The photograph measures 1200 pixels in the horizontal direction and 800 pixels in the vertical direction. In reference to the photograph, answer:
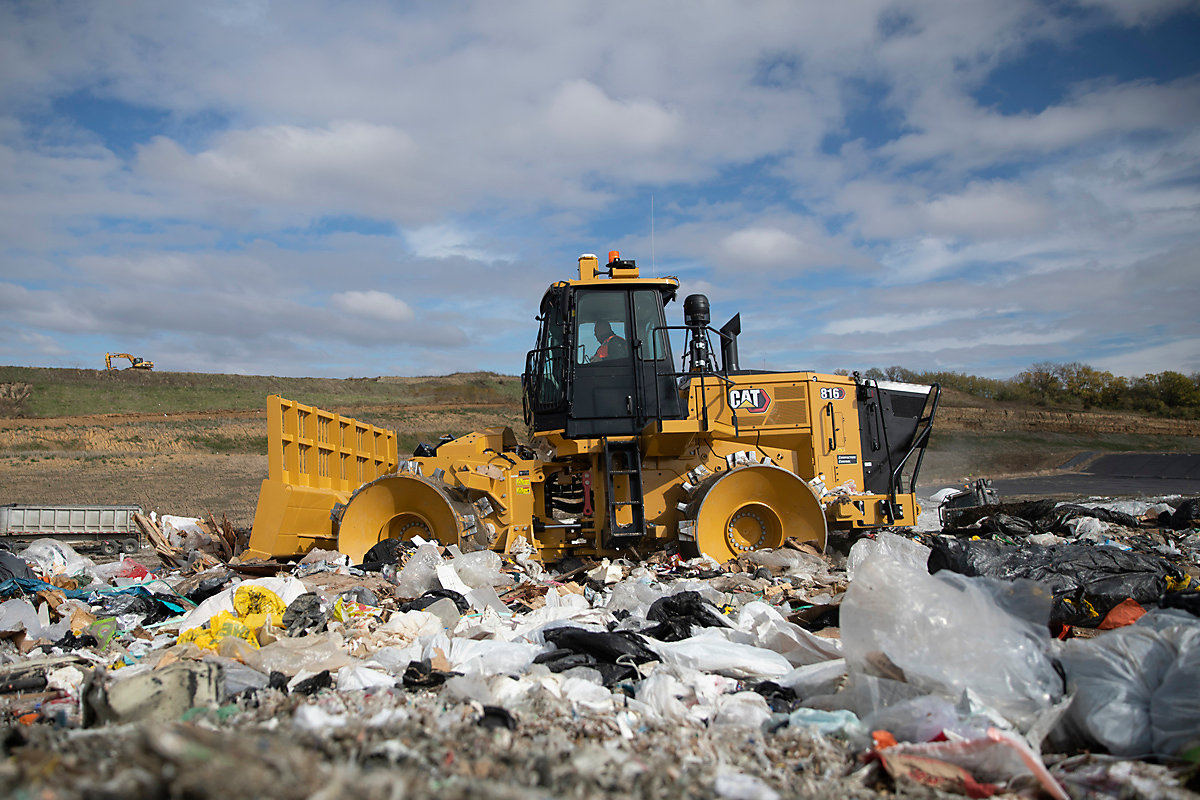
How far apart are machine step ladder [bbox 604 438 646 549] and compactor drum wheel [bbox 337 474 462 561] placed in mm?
1304

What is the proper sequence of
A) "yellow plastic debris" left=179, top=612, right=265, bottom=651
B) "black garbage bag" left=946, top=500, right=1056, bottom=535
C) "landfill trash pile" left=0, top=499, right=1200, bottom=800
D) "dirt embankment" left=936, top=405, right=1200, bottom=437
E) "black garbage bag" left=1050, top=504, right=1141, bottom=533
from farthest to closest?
"dirt embankment" left=936, top=405, right=1200, bottom=437 < "black garbage bag" left=946, top=500, right=1056, bottom=535 < "black garbage bag" left=1050, top=504, right=1141, bottom=533 < "yellow plastic debris" left=179, top=612, right=265, bottom=651 < "landfill trash pile" left=0, top=499, right=1200, bottom=800

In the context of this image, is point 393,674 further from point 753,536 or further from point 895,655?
point 753,536

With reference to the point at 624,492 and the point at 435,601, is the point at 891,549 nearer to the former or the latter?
the point at 624,492

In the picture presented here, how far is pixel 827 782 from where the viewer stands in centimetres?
236

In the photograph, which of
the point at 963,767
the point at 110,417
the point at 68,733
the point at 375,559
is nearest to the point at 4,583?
the point at 375,559

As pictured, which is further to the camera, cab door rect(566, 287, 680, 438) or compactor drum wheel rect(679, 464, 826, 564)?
cab door rect(566, 287, 680, 438)

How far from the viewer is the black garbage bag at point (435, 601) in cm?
494

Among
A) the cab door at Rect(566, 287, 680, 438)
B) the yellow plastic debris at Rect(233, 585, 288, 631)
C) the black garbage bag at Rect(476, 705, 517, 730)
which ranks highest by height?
the cab door at Rect(566, 287, 680, 438)

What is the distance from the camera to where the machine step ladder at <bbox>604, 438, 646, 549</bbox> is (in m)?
6.62

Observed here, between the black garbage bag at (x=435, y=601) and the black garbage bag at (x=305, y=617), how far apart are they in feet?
2.03

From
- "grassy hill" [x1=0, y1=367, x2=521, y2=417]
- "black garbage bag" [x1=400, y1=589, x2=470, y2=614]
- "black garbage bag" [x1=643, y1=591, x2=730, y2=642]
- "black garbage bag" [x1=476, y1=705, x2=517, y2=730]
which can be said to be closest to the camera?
"black garbage bag" [x1=476, y1=705, x2=517, y2=730]

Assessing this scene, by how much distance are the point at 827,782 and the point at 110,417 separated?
37967mm

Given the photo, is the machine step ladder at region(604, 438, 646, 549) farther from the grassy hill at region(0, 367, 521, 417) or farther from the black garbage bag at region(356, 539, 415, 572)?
the grassy hill at region(0, 367, 521, 417)

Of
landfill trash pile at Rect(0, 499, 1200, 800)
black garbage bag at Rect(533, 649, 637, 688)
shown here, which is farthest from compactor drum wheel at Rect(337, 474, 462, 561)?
black garbage bag at Rect(533, 649, 637, 688)
